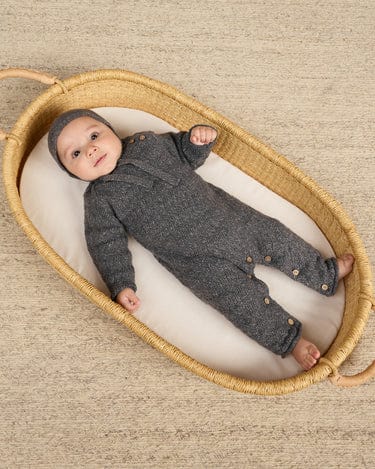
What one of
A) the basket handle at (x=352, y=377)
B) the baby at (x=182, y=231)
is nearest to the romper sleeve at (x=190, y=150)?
the baby at (x=182, y=231)

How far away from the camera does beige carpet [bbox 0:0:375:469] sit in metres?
1.39

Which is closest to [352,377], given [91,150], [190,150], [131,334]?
[131,334]

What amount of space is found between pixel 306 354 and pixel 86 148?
69 cm

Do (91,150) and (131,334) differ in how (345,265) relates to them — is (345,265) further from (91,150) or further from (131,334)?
(91,150)

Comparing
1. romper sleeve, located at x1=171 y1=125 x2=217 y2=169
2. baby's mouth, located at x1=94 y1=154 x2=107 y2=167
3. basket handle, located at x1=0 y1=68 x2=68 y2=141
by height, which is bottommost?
baby's mouth, located at x1=94 y1=154 x2=107 y2=167

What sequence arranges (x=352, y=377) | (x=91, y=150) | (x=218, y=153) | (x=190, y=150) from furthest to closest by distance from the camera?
1. (x=218, y=153)
2. (x=190, y=150)
3. (x=91, y=150)
4. (x=352, y=377)

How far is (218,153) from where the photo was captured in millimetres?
1569

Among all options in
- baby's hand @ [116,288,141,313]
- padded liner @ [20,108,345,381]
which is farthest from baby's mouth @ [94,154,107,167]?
baby's hand @ [116,288,141,313]

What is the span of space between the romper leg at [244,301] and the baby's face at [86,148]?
0.31m

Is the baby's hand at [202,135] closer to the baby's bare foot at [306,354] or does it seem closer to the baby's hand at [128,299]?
the baby's hand at [128,299]

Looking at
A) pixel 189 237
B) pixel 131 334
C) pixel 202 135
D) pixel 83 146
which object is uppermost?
pixel 202 135

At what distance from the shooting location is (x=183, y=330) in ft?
4.60

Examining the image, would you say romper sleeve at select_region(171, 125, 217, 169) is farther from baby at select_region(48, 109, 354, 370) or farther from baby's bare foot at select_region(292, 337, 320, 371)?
baby's bare foot at select_region(292, 337, 320, 371)

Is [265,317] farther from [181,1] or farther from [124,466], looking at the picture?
[181,1]
